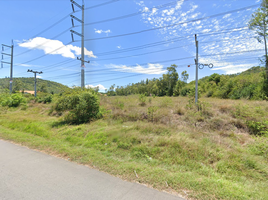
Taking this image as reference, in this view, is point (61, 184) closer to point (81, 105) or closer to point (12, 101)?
point (81, 105)

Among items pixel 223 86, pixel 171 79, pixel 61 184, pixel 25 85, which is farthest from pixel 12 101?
pixel 25 85

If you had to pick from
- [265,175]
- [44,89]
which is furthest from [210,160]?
[44,89]

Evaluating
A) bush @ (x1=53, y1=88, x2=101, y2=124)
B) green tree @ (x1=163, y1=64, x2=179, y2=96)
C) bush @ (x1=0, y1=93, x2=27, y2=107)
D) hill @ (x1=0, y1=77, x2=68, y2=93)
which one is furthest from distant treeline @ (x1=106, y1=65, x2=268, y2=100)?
hill @ (x1=0, y1=77, x2=68, y2=93)

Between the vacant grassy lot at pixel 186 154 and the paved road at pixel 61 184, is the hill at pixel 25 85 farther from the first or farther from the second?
the paved road at pixel 61 184

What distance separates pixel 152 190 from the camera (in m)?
2.87

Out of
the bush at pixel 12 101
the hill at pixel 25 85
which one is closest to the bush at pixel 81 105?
the bush at pixel 12 101


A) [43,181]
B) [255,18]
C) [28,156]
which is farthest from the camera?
[255,18]

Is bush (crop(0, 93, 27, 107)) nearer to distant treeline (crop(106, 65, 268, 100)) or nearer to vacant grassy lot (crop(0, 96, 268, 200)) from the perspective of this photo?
vacant grassy lot (crop(0, 96, 268, 200))

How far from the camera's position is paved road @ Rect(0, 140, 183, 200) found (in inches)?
105

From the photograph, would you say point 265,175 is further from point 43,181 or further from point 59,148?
point 59,148

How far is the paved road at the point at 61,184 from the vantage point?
8.77ft

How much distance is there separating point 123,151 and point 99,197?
249cm

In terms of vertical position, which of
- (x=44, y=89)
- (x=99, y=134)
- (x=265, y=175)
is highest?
(x=44, y=89)

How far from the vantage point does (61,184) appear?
3.07 m
